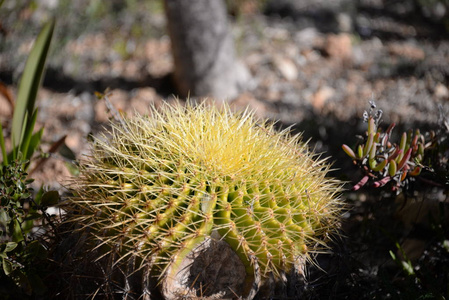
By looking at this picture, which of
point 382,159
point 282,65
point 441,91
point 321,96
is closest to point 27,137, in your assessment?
point 382,159

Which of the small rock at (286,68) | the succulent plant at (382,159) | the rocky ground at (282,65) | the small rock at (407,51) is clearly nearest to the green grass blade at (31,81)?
the rocky ground at (282,65)

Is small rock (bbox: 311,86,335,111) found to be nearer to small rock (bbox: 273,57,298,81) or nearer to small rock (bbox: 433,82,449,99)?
small rock (bbox: 273,57,298,81)

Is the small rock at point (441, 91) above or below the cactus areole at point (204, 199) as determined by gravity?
below

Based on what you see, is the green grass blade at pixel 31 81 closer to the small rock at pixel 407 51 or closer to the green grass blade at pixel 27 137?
the green grass blade at pixel 27 137

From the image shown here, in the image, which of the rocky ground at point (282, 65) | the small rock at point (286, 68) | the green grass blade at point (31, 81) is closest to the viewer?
the green grass blade at point (31, 81)

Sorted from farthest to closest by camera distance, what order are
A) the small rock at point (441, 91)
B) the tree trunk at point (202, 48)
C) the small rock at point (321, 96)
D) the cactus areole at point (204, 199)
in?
1. the small rock at point (321, 96)
2. the small rock at point (441, 91)
3. the tree trunk at point (202, 48)
4. the cactus areole at point (204, 199)

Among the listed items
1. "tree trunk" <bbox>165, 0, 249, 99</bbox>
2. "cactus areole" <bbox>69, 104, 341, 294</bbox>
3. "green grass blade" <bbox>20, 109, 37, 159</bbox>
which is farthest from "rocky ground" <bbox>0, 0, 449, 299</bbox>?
"cactus areole" <bbox>69, 104, 341, 294</bbox>
